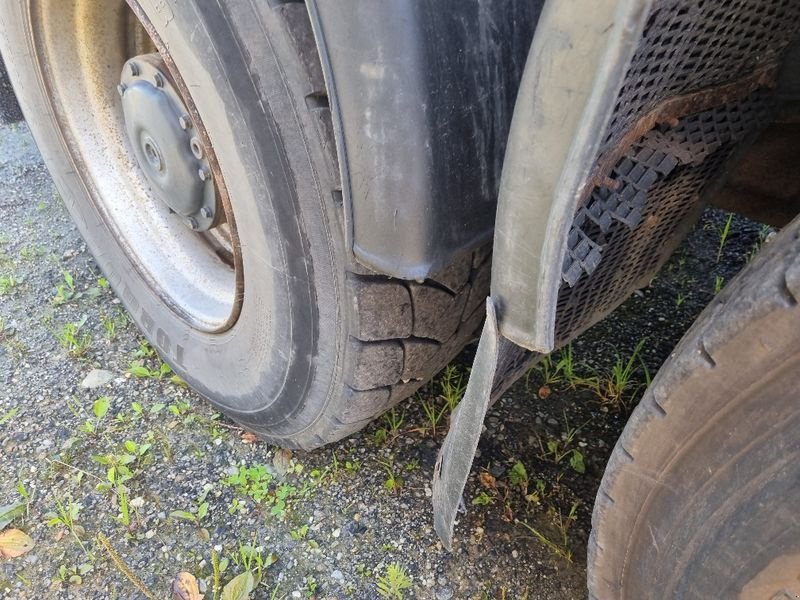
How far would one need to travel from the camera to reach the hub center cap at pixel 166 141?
3.79ft

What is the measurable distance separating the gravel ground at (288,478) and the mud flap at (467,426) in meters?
0.27

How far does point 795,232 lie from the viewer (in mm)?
586

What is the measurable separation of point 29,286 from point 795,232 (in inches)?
72.3

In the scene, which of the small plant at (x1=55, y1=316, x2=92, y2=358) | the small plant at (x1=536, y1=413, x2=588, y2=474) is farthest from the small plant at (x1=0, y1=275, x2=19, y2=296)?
the small plant at (x1=536, y1=413, x2=588, y2=474)

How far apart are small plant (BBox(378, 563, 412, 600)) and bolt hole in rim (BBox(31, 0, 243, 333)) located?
0.51 meters

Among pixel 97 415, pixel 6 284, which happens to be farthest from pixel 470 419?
pixel 6 284

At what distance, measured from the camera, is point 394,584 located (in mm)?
1115

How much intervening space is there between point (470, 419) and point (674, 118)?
396 millimetres

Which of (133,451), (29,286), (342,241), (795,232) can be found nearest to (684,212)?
(795,232)

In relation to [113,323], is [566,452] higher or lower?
higher

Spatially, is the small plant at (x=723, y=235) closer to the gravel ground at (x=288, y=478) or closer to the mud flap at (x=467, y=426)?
the gravel ground at (x=288, y=478)

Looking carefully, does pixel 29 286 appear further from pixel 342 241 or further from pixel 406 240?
pixel 406 240

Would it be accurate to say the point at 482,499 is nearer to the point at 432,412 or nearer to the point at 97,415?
the point at 432,412

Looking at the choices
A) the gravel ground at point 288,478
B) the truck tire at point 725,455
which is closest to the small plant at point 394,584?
the gravel ground at point 288,478
